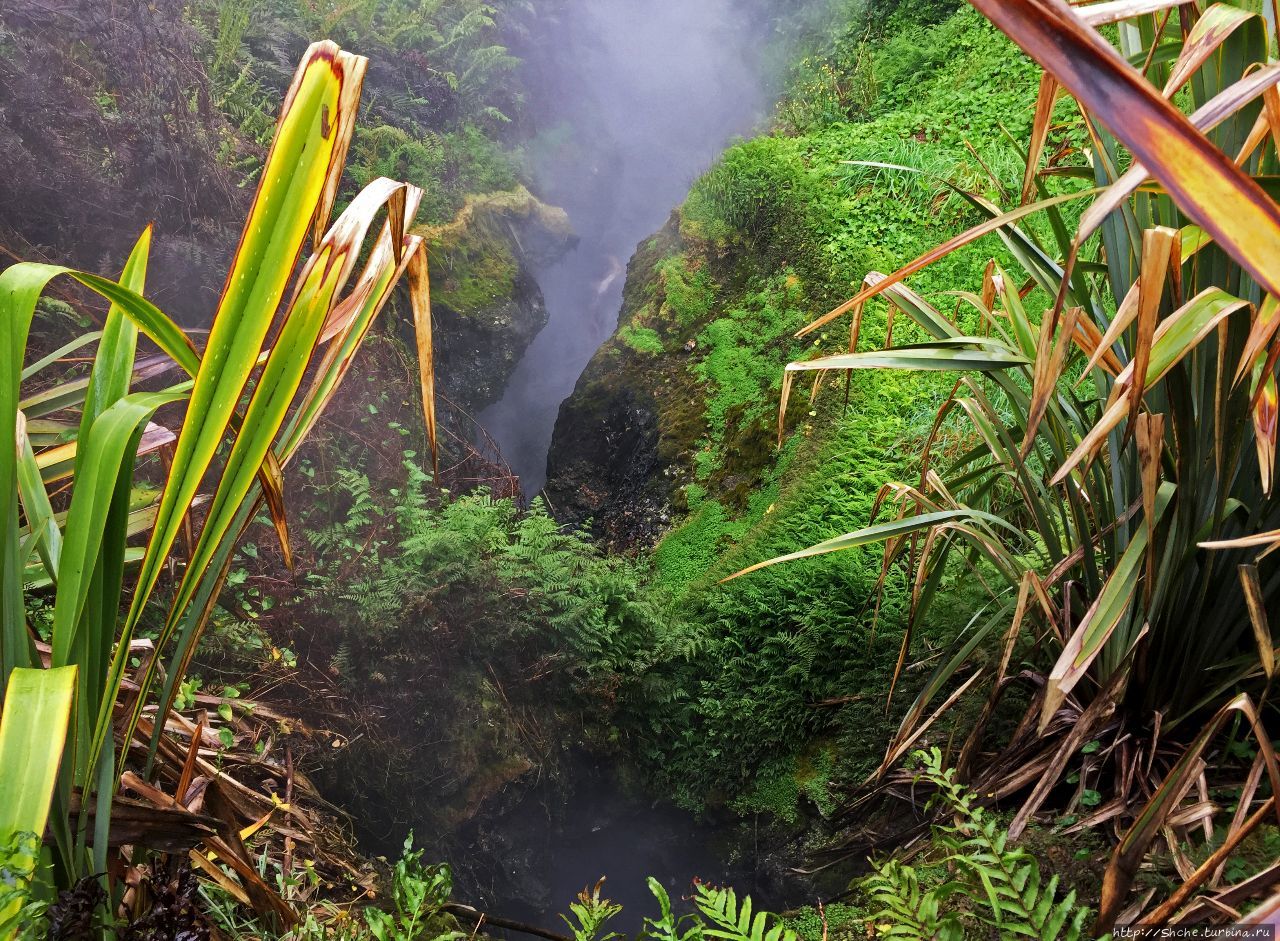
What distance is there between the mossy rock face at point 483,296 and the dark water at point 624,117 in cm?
39

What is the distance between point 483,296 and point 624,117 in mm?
3147

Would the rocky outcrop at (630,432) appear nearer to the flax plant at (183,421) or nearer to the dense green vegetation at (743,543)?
the dense green vegetation at (743,543)

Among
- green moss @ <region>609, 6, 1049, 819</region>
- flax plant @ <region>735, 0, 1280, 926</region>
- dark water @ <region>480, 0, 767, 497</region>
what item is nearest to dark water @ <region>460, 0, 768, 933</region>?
dark water @ <region>480, 0, 767, 497</region>

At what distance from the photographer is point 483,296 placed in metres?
5.34

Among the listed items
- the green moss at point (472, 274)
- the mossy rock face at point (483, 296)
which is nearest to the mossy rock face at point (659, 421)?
the mossy rock face at point (483, 296)

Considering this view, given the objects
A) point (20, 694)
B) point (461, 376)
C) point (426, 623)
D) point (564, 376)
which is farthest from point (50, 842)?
point (564, 376)

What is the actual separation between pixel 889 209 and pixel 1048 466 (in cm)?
301

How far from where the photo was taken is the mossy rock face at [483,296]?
5082 mm

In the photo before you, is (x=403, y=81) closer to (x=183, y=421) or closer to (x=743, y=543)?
(x=743, y=543)

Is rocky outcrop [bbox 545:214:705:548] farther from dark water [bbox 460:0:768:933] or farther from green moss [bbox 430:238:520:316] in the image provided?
green moss [bbox 430:238:520:316]

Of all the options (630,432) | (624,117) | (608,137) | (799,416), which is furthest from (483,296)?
(624,117)

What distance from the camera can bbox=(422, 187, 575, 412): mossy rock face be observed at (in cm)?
508

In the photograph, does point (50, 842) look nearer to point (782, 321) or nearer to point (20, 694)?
point (20, 694)

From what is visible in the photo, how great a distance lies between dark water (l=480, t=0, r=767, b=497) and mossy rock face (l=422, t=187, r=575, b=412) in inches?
15.2
